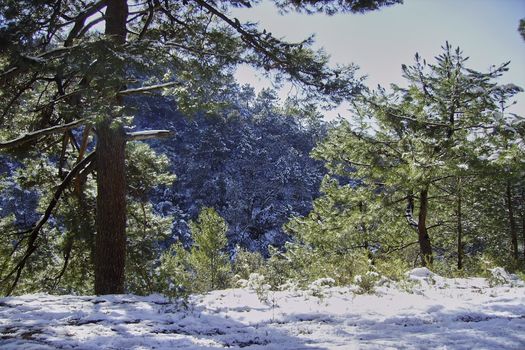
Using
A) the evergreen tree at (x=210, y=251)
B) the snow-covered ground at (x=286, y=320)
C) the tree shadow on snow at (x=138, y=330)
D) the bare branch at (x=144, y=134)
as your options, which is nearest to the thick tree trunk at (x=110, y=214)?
the bare branch at (x=144, y=134)

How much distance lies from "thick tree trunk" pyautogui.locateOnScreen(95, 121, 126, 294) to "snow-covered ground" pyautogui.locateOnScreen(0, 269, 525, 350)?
4.69 ft

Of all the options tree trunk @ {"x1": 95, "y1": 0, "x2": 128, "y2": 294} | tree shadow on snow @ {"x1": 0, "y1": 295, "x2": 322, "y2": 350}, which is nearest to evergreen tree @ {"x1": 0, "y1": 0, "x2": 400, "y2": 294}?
tree trunk @ {"x1": 95, "y1": 0, "x2": 128, "y2": 294}

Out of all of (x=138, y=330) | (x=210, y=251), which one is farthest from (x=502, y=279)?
(x=210, y=251)

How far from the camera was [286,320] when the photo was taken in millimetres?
4297

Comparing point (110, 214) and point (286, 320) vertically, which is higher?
point (110, 214)

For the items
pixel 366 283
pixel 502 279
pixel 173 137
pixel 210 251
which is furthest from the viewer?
pixel 210 251

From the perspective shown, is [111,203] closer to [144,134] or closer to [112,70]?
[144,134]

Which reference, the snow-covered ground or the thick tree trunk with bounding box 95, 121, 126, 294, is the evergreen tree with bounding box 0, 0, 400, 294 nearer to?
the thick tree trunk with bounding box 95, 121, 126, 294

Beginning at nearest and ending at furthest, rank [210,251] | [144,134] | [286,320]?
[286,320], [144,134], [210,251]

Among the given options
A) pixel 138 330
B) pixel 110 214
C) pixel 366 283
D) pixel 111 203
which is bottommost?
pixel 138 330

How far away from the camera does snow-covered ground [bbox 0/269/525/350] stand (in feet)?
10.5

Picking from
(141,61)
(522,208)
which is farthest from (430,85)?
→ (141,61)

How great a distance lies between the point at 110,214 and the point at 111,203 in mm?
191

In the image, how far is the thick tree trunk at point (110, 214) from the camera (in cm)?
673
